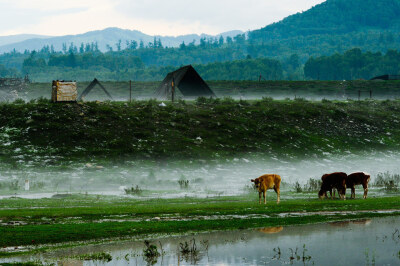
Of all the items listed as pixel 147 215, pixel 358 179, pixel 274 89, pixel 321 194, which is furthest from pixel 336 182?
pixel 274 89

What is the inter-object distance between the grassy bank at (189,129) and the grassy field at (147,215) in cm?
2008

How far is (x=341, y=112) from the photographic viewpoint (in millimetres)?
78312

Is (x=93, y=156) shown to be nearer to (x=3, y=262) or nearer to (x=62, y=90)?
(x=62, y=90)

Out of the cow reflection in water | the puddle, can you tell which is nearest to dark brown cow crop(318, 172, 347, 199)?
the puddle

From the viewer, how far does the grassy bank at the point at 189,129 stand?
54.3 metres

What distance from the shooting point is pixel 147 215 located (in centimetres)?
2684

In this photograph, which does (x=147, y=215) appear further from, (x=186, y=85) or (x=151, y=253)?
(x=186, y=85)

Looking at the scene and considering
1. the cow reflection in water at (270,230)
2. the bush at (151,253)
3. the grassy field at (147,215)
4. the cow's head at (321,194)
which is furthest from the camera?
the cow's head at (321,194)

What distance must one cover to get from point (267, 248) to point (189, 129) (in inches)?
1711

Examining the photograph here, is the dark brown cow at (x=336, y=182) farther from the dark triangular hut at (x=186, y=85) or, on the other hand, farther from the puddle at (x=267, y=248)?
the dark triangular hut at (x=186, y=85)

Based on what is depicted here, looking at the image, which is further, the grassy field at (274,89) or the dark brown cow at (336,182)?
the grassy field at (274,89)

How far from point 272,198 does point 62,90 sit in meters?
35.8


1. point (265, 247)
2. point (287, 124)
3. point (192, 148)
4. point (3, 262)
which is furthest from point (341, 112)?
point (3, 262)

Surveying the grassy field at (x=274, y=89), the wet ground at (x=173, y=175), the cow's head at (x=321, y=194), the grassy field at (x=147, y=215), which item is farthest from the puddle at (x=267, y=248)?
the grassy field at (x=274, y=89)
